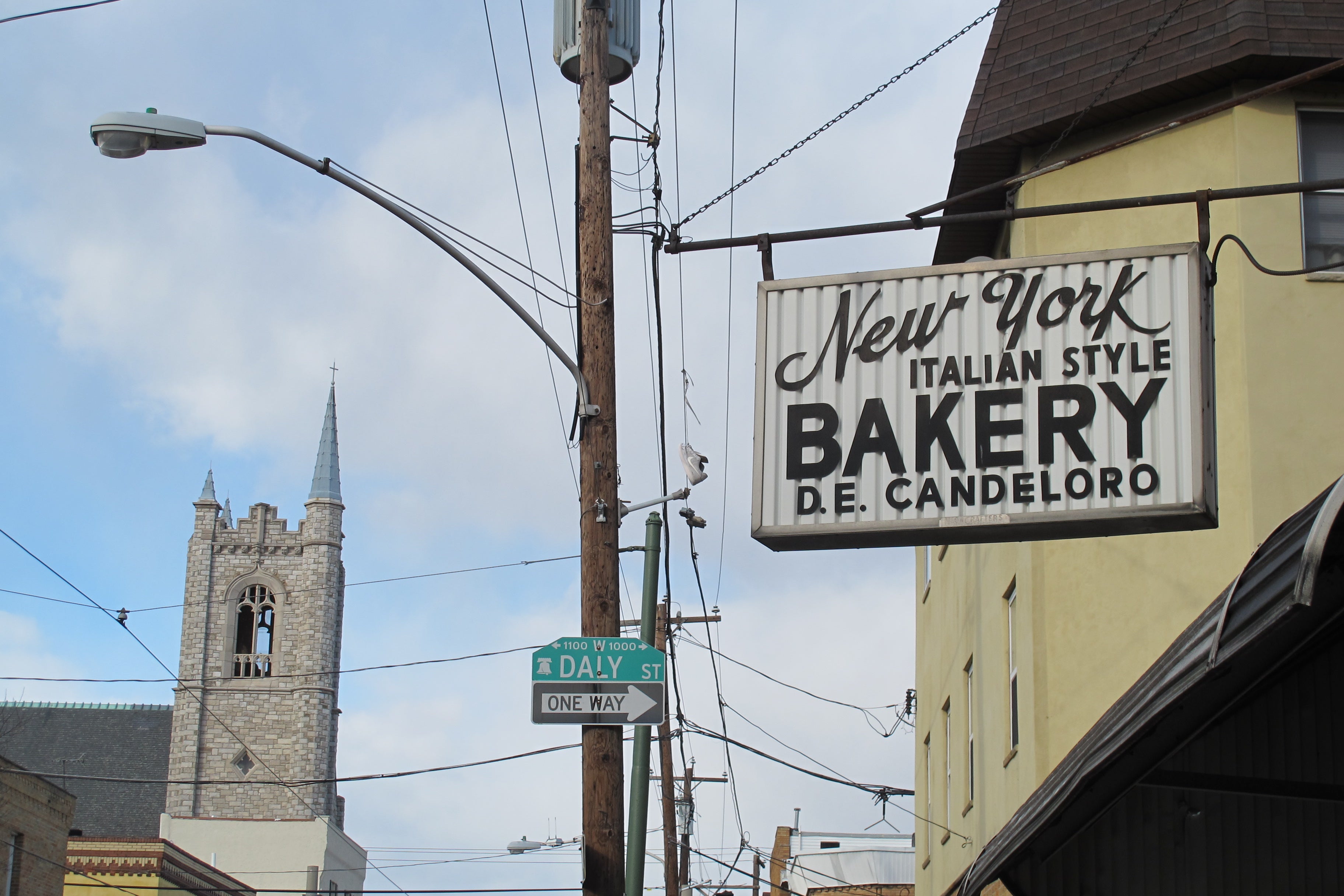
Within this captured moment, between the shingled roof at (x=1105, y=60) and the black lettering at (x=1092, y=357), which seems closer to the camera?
the black lettering at (x=1092, y=357)

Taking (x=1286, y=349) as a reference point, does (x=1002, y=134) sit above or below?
above

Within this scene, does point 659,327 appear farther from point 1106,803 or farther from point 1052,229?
point 1106,803

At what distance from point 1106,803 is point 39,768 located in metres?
90.2

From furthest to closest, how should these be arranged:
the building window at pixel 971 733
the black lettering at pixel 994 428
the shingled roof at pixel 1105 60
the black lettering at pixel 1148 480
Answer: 1. the building window at pixel 971 733
2. the shingled roof at pixel 1105 60
3. the black lettering at pixel 994 428
4. the black lettering at pixel 1148 480

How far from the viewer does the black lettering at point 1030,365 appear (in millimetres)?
7223

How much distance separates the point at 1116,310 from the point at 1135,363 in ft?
0.92

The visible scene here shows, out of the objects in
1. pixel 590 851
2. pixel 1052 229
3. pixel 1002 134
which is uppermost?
pixel 1002 134

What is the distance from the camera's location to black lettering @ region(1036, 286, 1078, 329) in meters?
7.31

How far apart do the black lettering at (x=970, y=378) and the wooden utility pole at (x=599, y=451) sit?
3206mm

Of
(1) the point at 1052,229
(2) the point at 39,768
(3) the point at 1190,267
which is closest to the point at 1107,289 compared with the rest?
(3) the point at 1190,267

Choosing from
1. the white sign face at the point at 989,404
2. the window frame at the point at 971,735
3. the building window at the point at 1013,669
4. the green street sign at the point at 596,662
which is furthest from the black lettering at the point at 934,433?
the window frame at the point at 971,735

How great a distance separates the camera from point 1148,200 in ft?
23.9

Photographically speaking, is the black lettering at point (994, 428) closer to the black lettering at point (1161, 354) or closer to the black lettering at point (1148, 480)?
the black lettering at point (1148, 480)

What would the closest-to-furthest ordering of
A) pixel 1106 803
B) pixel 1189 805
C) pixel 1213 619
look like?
pixel 1213 619
pixel 1106 803
pixel 1189 805
